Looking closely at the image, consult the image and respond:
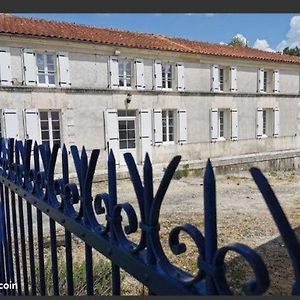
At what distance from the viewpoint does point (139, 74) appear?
1499 centimetres

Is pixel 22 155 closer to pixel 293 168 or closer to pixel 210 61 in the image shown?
pixel 210 61

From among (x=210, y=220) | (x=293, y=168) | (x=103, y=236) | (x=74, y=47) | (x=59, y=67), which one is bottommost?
(x=293, y=168)

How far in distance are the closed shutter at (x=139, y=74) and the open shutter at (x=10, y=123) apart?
549 centimetres

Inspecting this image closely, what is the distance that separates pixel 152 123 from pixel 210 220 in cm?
1494

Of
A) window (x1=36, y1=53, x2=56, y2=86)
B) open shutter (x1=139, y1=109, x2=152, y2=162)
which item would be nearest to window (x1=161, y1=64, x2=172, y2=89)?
open shutter (x1=139, y1=109, x2=152, y2=162)

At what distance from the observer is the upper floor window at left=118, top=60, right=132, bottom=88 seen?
1479 cm

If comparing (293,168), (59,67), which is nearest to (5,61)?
(59,67)

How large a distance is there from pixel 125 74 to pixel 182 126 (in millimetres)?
3861

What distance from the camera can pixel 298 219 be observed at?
28.4 ft

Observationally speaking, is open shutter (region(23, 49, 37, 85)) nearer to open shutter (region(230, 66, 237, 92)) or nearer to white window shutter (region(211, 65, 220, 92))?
white window shutter (region(211, 65, 220, 92))

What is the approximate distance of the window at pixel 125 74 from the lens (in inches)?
582

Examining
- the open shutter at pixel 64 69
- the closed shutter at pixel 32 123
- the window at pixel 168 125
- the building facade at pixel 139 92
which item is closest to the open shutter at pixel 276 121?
the building facade at pixel 139 92

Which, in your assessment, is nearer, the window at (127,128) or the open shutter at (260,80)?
the window at (127,128)

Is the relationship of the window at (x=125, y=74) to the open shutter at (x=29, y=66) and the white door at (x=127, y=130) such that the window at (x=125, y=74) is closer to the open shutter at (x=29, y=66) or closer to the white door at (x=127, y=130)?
the white door at (x=127, y=130)
